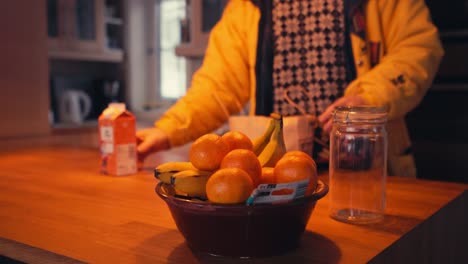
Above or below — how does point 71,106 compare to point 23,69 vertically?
below

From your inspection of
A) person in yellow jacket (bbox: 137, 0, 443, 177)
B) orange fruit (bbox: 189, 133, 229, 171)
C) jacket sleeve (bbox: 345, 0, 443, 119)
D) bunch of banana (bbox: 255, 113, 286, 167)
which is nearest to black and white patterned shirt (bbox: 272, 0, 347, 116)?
person in yellow jacket (bbox: 137, 0, 443, 177)

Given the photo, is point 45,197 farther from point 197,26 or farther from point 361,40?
point 197,26

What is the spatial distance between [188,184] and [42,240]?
263 millimetres

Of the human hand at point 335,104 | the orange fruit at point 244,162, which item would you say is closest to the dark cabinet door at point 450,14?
the human hand at point 335,104

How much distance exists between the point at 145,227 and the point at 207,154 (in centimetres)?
22

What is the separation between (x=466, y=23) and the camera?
6.94 ft

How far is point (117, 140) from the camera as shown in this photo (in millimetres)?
1263

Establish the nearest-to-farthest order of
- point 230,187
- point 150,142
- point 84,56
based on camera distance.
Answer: point 230,187 → point 150,142 → point 84,56

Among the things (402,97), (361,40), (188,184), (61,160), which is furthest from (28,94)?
Result: (188,184)

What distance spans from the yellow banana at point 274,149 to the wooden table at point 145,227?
13 centimetres

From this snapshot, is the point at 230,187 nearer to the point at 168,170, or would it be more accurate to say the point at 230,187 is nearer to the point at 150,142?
the point at 168,170

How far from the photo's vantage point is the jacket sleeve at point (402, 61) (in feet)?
4.20

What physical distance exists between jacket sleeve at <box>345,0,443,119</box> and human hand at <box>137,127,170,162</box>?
1.80 ft

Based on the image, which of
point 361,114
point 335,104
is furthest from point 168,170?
point 335,104
